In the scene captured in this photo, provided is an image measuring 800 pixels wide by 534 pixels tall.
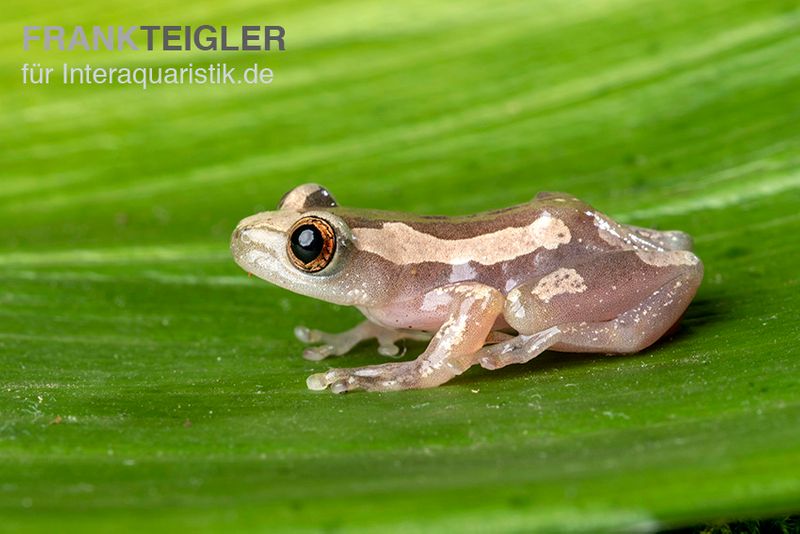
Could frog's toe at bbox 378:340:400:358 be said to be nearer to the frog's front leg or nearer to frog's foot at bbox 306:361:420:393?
the frog's front leg

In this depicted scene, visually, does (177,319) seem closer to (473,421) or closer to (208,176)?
(208,176)

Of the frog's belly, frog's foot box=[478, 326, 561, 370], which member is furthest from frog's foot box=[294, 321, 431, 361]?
frog's foot box=[478, 326, 561, 370]

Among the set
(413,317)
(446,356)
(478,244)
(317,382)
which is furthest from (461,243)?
(317,382)

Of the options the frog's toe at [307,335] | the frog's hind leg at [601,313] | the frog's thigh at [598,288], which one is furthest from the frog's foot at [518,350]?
the frog's toe at [307,335]

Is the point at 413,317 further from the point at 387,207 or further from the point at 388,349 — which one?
the point at 387,207

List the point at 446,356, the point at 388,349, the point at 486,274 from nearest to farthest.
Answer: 1. the point at 446,356
2. the point at 486,274
3. the point at 388,349

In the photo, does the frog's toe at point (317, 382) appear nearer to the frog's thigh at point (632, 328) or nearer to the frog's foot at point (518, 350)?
the frog's foot at point (518, 350)
